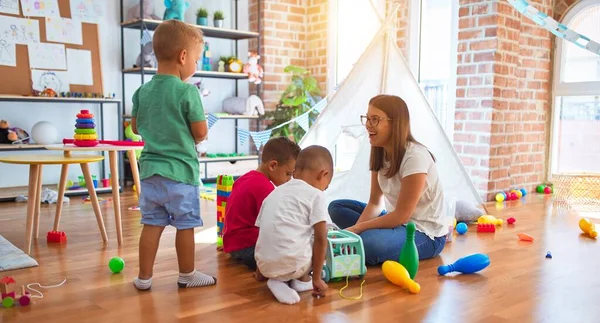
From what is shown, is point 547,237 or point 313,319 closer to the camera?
point 313,319

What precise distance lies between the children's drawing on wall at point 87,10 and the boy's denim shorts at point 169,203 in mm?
3138

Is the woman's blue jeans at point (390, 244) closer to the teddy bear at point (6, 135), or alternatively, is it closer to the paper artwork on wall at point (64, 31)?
the teddy bear at point (6, 135)

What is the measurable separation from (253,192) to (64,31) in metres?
3.06

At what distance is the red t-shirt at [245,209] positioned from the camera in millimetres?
2180

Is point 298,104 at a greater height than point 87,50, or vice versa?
point 87,50

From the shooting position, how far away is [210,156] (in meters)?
5.12

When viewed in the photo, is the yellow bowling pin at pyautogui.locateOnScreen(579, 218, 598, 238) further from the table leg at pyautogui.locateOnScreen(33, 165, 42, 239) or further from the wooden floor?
the table leg at pyautogui.locateOnScreen(33, 165, 42, 239)

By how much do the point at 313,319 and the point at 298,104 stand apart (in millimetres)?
3575

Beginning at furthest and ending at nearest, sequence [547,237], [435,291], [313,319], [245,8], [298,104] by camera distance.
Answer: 1. [245,8]
2. [298,104]
3. [547,237]
4. [435,291]
5. [313,319]

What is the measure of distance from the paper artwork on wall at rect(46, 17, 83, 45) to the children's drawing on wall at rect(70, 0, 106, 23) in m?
0.06

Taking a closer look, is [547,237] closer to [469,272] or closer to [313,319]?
[469,272]

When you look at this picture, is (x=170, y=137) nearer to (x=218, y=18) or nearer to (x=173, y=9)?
(x=173, y=9)

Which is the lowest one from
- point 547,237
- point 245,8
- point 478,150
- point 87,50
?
point 547,237

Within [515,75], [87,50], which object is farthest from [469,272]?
[87,50]
